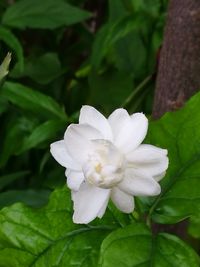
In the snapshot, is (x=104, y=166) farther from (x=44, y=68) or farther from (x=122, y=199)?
(x=44, y=68)

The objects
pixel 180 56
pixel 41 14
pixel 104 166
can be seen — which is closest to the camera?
pixel 104 166

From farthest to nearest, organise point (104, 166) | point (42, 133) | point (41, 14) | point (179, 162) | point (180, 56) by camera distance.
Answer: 1. point (41, 14)
2. point (42, 133)
3. point (180, 56)
4. point (179, 162)
5. point (104, 166)

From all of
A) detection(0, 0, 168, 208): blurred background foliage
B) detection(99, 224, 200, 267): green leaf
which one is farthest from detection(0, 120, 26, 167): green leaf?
detection(99, 224, 200, 267): green leaf

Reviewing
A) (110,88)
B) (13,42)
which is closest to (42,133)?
(13,42)

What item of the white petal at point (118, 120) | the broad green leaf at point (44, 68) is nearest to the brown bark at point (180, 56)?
the white petal at point (118, 120)

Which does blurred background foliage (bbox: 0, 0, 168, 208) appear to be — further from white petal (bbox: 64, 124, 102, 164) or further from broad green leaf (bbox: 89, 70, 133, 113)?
white petal (bbox: 64, 124, 102, 164)

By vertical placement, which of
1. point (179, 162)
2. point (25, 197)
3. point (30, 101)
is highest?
point (179, 162)

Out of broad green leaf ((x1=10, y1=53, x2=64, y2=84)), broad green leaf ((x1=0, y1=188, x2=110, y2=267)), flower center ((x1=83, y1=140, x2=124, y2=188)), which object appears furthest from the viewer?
broad green leaf ((x1=10, y1=53, x2=64, y2=84))
